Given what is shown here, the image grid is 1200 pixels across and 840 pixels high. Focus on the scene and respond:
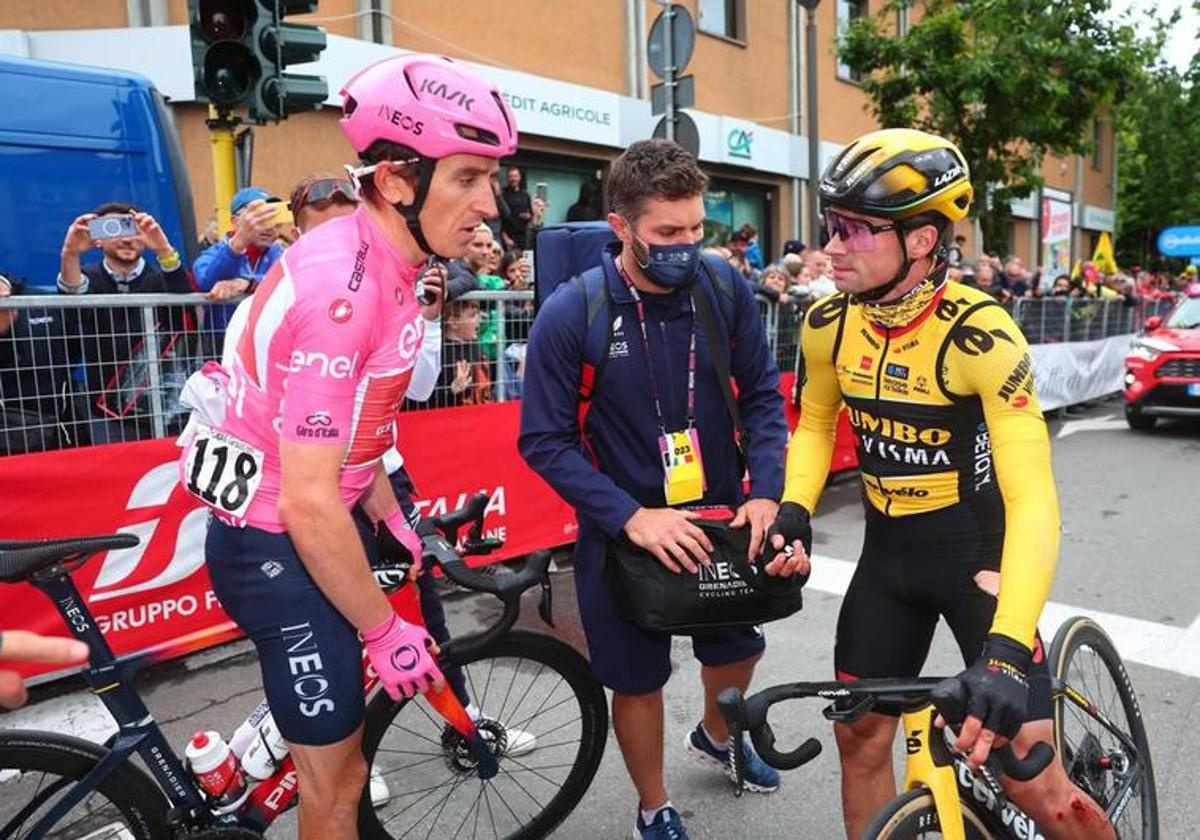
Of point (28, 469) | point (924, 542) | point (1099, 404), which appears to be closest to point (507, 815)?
→ point (924, 542)

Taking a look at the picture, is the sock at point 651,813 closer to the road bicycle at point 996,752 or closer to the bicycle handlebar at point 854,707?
the road bicycle at point 996,752

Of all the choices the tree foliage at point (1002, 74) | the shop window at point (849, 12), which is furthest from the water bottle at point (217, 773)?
the shop window at point (849, 12)

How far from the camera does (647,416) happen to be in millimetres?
2664

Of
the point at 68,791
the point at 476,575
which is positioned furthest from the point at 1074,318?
the point at 68,791

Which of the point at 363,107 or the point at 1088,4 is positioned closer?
the point at 363,107

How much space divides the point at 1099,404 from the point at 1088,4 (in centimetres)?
575

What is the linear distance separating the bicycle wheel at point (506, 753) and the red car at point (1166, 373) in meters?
9.50

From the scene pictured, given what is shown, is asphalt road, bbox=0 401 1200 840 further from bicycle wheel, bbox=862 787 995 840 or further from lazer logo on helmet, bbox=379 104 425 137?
lazer logo on helmet, bbox=379 104 425 137

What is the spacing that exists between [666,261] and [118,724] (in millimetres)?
1772

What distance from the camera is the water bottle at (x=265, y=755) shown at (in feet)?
7.53

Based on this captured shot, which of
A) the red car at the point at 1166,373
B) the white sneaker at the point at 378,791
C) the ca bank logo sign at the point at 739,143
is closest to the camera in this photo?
the white sneaker at the point at 378,791

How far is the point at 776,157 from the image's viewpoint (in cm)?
1684

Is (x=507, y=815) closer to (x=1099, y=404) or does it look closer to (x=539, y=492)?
(x=539, y=492)

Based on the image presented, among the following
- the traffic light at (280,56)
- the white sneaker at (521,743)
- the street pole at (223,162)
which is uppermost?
the traffic light at (280,56)
